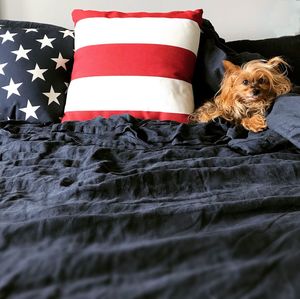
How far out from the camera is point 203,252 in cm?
59

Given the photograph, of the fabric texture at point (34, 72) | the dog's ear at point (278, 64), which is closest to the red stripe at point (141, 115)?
the fabric texture at point (34, 72)

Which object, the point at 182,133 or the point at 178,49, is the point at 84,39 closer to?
the point at 178,49

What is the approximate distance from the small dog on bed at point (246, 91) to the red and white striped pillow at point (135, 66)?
0.10m

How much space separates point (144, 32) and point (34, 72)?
1.35ft

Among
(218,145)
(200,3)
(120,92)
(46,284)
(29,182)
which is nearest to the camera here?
(46,284)

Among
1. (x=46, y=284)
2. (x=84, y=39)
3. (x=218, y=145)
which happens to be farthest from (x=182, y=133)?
(x=46, y=284)

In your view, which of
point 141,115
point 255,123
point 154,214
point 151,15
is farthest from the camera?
point 151,15

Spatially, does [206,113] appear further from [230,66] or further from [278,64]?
[278,64]

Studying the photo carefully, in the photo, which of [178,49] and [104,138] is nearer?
[104,138]

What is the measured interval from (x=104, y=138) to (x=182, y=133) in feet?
0.73

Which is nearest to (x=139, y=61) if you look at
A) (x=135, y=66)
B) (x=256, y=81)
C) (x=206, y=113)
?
(x=135, y=66)

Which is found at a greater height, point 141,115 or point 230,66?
point 230,66

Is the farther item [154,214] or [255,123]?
[255,123]

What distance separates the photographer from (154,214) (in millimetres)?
682
